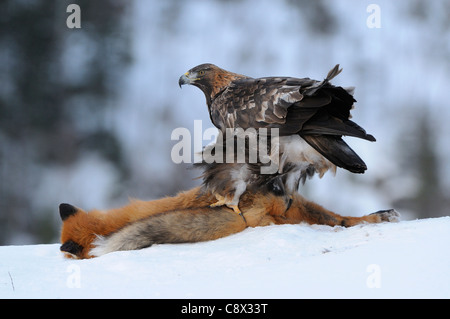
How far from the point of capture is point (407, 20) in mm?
22453

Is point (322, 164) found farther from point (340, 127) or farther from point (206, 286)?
point (206, 286)

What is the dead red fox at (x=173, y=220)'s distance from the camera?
3303mm

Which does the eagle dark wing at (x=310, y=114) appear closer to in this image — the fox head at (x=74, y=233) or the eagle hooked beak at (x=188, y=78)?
the eagle hooked beak at (x=188, y=78)

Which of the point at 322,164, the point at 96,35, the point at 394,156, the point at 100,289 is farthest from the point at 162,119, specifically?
the point at 100,289

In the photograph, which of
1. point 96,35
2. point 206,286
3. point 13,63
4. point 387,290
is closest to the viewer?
point 387,290

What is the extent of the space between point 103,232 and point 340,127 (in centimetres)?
158

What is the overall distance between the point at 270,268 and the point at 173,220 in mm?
978

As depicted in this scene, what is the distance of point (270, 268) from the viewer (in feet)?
8.40

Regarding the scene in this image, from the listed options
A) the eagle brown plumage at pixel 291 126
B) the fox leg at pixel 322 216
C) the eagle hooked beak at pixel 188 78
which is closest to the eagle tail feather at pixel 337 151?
the eagle brown plumage at pixel 291 126

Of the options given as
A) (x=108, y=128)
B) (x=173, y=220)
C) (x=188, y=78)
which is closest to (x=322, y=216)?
(x=173, y=220)

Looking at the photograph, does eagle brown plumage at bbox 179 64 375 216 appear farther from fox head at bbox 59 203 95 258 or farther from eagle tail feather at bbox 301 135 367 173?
fox head at bbox 59 203 95 258

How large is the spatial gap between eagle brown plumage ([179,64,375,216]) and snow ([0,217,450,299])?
396 millimetres

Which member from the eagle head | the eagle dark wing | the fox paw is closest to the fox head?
the eagle dark wing

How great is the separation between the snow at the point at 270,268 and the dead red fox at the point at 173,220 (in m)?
0.12
